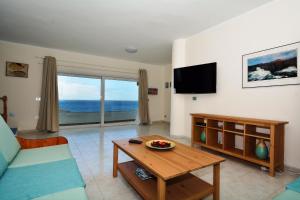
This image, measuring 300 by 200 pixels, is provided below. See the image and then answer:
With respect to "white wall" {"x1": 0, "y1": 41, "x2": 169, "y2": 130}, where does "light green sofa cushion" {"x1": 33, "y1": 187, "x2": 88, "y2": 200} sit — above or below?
below

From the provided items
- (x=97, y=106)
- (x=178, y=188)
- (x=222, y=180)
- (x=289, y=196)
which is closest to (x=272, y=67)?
(x=222, y=180)

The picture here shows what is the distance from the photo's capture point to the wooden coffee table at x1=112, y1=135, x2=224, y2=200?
1265 mm

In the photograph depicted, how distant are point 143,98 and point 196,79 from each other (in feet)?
9.50

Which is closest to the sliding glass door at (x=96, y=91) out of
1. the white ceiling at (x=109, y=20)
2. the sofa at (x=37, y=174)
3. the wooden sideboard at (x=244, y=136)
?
the white ceiling at (x=109, y=20)

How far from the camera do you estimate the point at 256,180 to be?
199 centimetres

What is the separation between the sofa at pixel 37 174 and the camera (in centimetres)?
101

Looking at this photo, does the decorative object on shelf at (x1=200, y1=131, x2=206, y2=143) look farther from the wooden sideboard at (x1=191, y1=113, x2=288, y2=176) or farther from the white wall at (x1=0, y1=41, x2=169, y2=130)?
the white wall at (x1=0, y1=41, x2=169, y2=130)

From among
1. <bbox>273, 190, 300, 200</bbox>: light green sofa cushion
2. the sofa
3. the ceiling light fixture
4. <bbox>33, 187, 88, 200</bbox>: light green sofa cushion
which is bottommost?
<bbox>273, 190, 300, 200</bbox>: light green sofa cushion

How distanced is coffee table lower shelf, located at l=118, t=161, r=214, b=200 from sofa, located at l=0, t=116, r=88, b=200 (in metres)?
0.59

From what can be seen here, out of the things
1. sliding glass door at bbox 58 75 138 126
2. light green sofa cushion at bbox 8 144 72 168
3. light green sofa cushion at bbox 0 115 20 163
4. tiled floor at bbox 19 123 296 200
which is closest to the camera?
light green sofa cushion at bbox 0 115 20 163

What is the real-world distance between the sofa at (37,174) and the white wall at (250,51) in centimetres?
266

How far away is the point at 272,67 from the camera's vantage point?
2418 millimetres

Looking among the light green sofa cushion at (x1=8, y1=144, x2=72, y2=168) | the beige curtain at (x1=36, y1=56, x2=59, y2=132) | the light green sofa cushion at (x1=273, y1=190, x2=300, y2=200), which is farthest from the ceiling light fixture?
the light green sofa cushion at (x1=273, y1=190, x2=300, y2=200)

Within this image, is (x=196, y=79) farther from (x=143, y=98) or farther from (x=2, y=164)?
(x=2, y=164)
